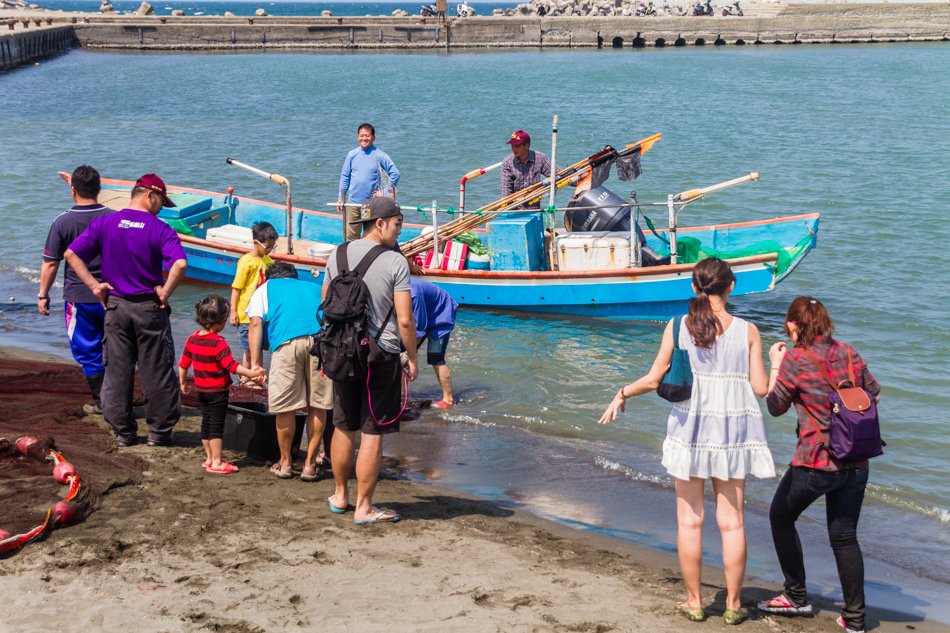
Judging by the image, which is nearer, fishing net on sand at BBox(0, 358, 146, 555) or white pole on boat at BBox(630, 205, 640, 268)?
fishing net on sand at BBox(0, 358, 146, 555)

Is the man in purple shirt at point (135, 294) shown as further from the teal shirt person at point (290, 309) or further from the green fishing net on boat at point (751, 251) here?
the green fishing net on boat at point (751, 251)

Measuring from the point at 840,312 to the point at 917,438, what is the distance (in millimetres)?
5101

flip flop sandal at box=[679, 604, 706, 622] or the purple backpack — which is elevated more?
the purple backpack

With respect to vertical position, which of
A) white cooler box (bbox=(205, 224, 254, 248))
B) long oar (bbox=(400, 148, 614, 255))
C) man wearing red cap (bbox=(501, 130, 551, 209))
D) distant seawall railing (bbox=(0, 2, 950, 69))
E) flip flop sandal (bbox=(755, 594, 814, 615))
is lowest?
flip flop sandal (bbox=(755, 594, 814, 615))

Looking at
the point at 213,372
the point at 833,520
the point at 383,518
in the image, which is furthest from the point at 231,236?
the point at 833,520

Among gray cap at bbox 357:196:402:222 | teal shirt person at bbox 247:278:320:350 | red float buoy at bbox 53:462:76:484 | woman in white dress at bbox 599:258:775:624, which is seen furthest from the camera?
teal shirt person at bbox 247:278:320:350

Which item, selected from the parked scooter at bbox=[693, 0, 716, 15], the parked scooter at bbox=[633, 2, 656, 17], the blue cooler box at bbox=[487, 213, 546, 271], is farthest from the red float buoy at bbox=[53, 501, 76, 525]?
the parked scooter at bbox=[633, 2, 656, 17]

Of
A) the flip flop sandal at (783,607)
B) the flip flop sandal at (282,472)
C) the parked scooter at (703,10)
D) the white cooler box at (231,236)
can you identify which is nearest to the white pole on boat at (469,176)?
the white cooler box at (231,236)

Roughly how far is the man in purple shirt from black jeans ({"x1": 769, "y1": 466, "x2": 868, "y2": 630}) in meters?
4.03

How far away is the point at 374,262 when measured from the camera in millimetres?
5672

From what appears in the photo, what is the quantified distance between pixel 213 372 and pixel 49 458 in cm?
114

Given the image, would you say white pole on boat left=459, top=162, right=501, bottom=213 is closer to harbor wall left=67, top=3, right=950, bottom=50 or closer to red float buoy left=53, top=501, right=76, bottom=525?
red float buoy left=53, top=501, right=76, bottom=525

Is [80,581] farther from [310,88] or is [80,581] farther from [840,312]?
[310,88]

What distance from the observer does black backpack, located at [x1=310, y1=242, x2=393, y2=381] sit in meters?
5.59
